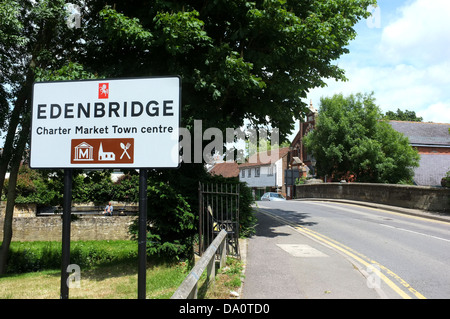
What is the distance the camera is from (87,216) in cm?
2406

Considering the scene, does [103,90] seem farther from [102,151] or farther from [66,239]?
[66,239]

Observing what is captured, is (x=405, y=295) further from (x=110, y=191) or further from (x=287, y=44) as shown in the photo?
(x=110, y=191)

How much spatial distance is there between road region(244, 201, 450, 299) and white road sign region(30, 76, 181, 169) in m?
4.88

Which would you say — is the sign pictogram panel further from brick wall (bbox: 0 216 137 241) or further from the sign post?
brick wall (bbox: 0 216 137 241)

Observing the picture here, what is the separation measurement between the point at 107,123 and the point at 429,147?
5298 cm

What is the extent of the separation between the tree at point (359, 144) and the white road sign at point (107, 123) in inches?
1406

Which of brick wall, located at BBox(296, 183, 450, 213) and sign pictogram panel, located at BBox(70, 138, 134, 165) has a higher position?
sign pictogram panel, located at BBox(70, 138, 134, 165)

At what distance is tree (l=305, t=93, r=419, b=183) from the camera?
36500 millimetres

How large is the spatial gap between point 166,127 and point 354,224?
13731 mm

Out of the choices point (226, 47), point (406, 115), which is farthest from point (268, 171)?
point (226, 47)

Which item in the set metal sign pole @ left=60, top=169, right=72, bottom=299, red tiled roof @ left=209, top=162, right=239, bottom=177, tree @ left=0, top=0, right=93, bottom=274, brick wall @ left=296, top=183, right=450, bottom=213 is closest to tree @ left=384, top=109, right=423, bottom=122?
red tiled roof @ left=209, top=162, right=239, bottom=177

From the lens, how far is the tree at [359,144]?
120 ft

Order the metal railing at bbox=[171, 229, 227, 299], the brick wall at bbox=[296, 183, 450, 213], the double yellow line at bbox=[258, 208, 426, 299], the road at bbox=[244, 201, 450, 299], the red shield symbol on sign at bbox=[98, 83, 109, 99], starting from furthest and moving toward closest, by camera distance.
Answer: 1. the brick wall at bbox=[296, 183, 450, 213]
2. the road at bbox=[244, 201, 450, 299]
3. the double yellow line at bbox=[258, 208, 426, 299]
4. the metal railing at bbox=[171, 229, 227, 299]
5. the red shield symbol on sign at bbox=[98, 83, 109, 99]
